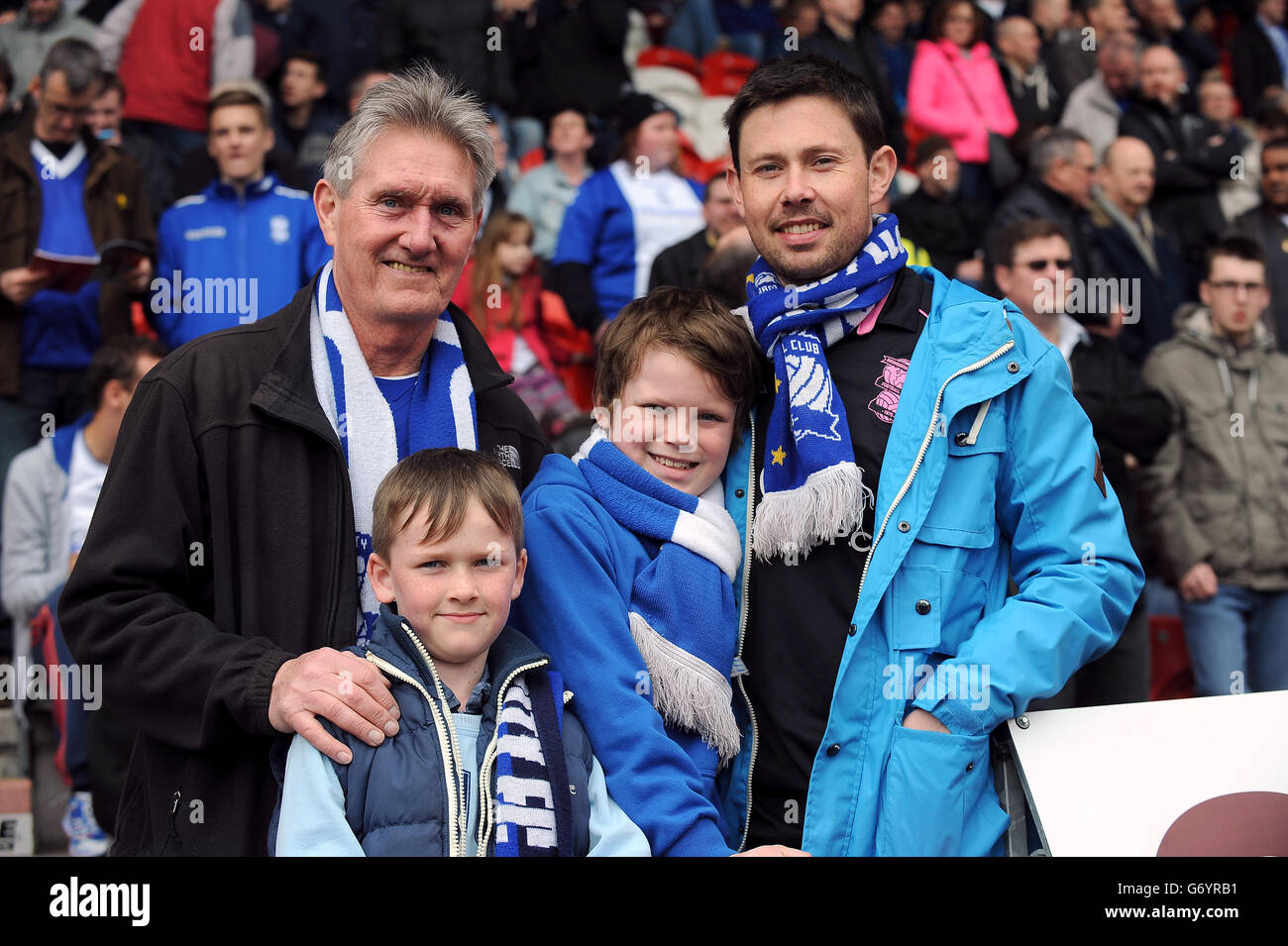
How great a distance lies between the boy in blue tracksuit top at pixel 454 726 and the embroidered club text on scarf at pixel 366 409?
0.17 metres

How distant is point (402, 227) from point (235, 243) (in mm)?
3575

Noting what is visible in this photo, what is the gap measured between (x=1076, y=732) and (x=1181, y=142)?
7.21m

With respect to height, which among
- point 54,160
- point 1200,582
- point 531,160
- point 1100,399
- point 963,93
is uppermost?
point 963,93

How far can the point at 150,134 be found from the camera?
22.9 feet

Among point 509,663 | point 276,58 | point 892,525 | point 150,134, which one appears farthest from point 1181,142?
point 509,663

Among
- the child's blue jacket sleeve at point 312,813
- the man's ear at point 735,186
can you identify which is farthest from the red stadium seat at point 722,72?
the child's blue jacket sleeve at point 312,813

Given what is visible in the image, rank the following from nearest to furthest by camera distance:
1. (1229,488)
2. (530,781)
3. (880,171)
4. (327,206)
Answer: (530,781) → (327,206) → (880,171) → (1229,488)

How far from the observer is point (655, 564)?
9.07 ft

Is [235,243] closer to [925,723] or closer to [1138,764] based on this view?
[925,723]

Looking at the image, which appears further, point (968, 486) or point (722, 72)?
point (722, 72)

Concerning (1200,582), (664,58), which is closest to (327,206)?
(1200,582)

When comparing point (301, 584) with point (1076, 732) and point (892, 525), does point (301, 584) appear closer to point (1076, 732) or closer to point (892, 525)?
point (892, 525)

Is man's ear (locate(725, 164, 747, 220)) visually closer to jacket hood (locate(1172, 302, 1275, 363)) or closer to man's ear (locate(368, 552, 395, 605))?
man's ear (locate(368, 552, 395, 605))

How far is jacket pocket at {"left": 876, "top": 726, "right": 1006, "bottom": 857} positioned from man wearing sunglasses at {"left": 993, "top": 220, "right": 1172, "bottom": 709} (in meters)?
2.81
